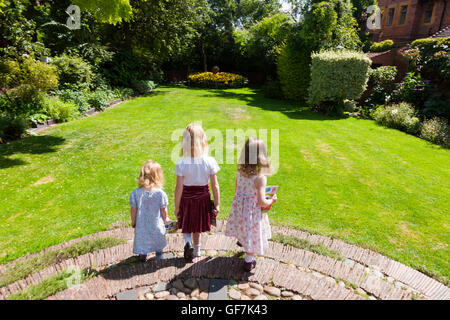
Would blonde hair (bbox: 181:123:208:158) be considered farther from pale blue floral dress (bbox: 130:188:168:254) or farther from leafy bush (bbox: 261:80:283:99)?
leafy bush (bbox: 261:80:283:99)

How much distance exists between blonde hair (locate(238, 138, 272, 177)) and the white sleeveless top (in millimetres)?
401

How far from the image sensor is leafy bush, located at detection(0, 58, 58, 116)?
9.09 meters

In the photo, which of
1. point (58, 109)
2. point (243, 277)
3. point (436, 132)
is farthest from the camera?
point (58, 109)

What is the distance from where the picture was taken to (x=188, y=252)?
332 cm

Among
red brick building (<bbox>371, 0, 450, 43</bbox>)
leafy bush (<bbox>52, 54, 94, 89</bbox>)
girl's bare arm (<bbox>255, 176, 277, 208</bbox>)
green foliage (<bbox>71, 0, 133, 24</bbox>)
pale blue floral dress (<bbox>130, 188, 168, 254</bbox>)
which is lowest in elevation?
pale blue floral dress (<bbox>130, 188, 168, 254</bbox>)

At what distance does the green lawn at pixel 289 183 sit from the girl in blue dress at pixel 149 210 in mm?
1388

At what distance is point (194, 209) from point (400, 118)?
432 inches

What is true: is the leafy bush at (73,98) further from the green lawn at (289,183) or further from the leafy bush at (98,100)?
the green lawn at (289,183)

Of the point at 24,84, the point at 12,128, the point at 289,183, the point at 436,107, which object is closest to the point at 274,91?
the point at 436,107

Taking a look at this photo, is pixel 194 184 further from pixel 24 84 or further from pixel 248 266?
pixel 24 84

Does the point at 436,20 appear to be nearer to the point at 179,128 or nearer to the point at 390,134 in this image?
the point at 390,134

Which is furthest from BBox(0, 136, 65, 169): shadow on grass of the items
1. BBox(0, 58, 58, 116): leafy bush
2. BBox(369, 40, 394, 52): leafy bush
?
BBox(369, 40, 394, 52): leafy bush

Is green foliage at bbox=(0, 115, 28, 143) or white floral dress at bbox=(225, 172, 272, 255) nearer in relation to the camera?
white floral dress at bbox=(225, 172, 272, 255)

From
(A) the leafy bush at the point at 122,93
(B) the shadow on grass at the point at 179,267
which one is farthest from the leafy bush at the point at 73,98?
(B) the shadow on grass at the point at 179,267
